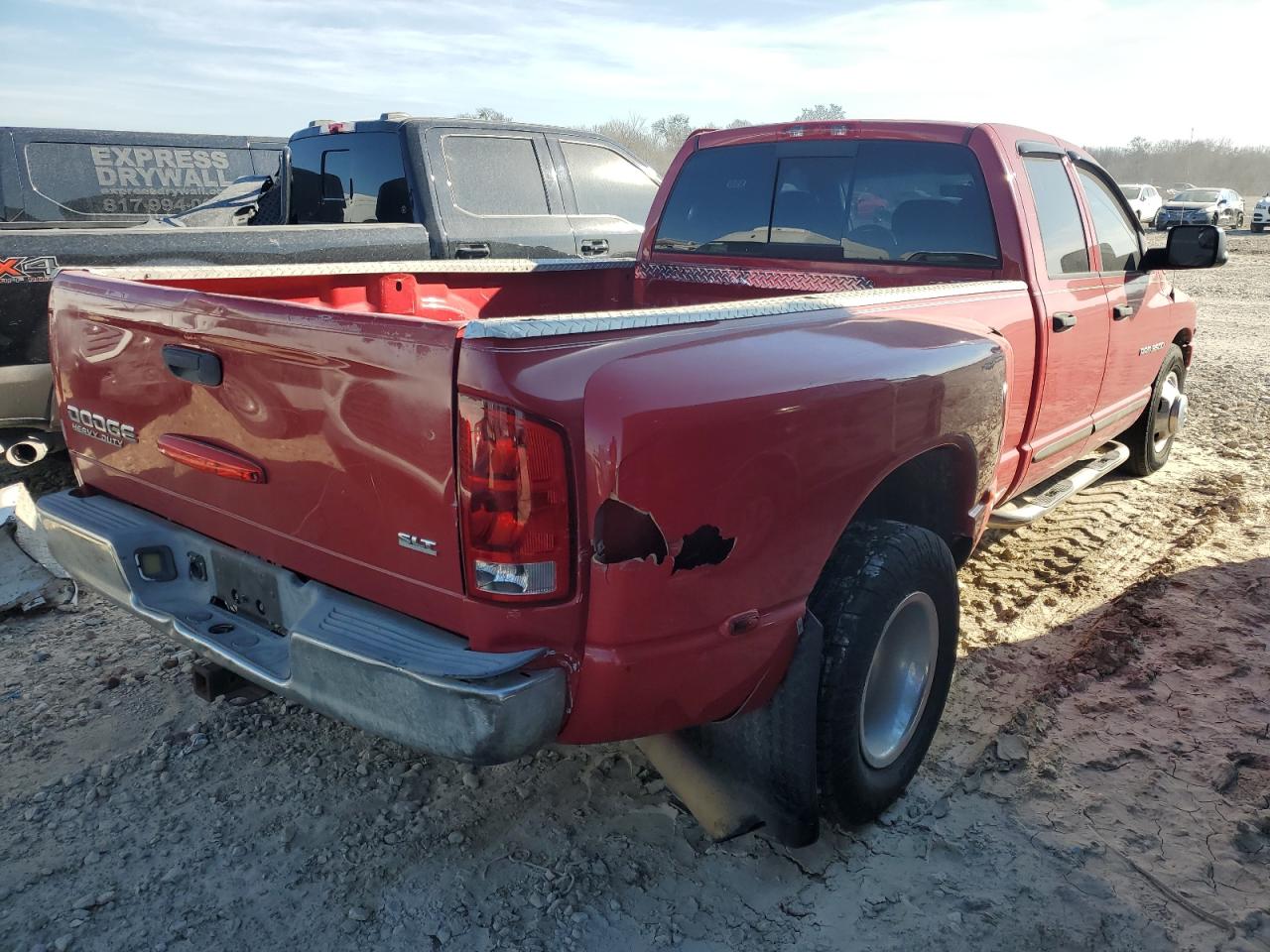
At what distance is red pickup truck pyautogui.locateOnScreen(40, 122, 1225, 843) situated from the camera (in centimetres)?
192

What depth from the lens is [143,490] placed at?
2.82m

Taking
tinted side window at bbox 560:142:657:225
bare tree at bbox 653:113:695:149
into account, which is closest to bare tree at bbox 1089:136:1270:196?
bare tree at bbox 653:113:695:149

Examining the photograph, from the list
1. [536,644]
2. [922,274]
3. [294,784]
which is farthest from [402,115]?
[536,644]

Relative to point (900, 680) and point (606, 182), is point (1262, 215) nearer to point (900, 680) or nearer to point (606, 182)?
point (606, 182)

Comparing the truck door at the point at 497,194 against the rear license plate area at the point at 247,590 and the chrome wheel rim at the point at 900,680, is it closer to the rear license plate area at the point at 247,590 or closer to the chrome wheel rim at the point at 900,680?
the rear license plate area at the point at 247,590

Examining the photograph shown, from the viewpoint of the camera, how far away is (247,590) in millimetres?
2496

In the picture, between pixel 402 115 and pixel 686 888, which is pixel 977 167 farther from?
pixel 402 115

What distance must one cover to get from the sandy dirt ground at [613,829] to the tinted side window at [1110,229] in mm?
1695

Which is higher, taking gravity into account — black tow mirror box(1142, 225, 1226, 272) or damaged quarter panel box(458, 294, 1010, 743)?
black tow mirror box(1142, 225, 1226, 272)

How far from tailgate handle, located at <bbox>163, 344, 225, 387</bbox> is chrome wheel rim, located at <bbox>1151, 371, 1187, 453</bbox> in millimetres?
5007

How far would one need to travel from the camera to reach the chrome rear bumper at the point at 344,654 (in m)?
1.90

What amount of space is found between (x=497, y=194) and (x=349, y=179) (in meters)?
1.01

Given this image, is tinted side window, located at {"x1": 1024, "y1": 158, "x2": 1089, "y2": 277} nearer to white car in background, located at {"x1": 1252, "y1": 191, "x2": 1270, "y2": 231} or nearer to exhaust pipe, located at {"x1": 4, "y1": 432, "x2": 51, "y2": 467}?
exhaust pipe, located at {"x1": 4, "y1": 432, "x2": 51, "y2": 467}

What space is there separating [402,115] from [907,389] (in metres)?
4.81
